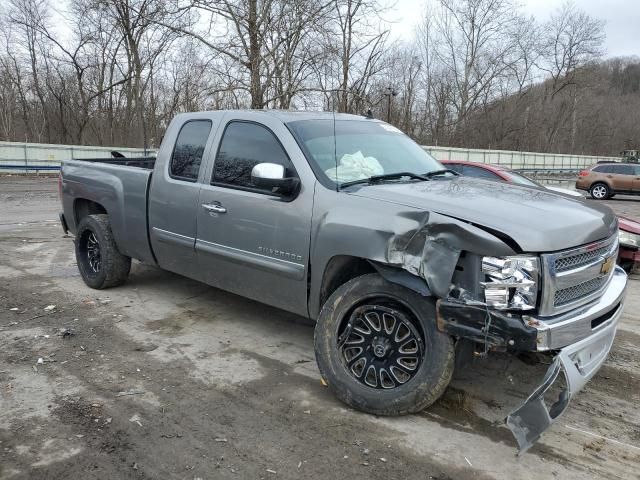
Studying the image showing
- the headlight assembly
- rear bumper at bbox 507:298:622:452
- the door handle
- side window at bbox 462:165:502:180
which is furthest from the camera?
side window at bbox 462:165:502:180

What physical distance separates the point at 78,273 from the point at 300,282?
417cm

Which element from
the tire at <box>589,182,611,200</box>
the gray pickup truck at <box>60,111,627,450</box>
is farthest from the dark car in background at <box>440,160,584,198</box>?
the tire at <box>589,182,611,200</box>

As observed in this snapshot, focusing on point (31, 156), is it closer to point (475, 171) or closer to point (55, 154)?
point (55, 154)

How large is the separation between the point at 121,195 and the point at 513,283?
4.05 meters

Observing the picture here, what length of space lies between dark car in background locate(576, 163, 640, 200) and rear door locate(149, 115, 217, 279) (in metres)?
21.8

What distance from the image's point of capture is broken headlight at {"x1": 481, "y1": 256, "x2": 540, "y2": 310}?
9.16ft

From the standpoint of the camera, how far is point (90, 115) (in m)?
38.2

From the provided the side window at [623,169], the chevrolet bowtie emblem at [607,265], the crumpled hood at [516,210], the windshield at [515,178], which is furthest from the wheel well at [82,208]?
the side window at [623,169]

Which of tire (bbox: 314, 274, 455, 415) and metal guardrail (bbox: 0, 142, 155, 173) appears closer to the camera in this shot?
tire (bbox: 314, 274, 455, 415)

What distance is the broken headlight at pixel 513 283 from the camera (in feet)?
9.16

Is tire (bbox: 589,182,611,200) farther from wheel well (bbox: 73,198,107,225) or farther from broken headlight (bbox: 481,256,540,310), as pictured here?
broken headlight (bbox: 481,256,540,310)

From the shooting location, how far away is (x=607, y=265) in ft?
11.2

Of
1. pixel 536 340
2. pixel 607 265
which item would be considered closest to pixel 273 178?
pixel 536 340

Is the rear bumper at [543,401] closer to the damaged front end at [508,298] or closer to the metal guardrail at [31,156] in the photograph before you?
the damaged front end at [508,298]
